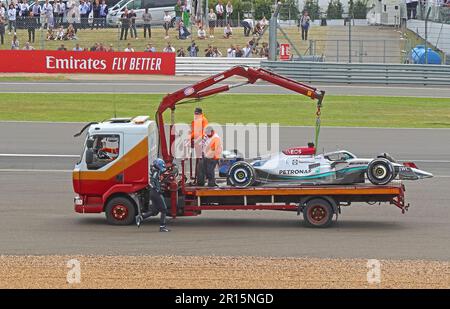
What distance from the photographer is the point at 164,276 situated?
41.9 ft

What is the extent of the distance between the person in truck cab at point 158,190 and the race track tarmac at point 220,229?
29 centimetres

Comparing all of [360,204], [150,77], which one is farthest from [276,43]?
[360,204]

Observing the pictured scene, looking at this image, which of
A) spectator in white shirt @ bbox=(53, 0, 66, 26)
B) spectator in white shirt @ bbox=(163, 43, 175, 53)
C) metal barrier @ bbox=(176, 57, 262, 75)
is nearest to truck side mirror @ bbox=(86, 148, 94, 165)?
metal barrier @ bbox=(176, 57, 262, 75)

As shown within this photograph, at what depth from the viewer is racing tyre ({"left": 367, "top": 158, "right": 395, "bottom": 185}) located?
16.9m

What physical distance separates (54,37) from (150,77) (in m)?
5.39

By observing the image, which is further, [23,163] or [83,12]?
[83,12]

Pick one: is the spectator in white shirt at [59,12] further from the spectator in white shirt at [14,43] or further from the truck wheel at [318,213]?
the truck wheel at [318,213]

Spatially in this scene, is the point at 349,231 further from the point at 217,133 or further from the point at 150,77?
the point at 150,77

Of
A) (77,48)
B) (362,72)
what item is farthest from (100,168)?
(77,48)

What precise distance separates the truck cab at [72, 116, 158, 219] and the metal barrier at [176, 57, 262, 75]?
90.2 ft

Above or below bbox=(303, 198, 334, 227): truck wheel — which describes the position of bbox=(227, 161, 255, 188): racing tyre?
above

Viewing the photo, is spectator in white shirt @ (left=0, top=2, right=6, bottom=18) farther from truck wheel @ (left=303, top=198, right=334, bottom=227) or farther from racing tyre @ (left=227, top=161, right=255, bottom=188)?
truck wheel @ (left=303, top=198, right=334, bottom=227)
